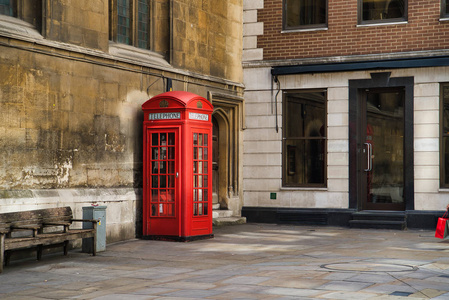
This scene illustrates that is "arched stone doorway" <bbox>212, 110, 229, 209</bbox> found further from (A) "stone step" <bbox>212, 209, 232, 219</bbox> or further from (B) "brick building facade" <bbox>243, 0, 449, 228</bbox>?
(B) "brick building facade" <bbox>243, 0, 449, 228</bbox>

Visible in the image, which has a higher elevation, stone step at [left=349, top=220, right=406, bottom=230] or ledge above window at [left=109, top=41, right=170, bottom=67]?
ledge above window at [left=109, top=41, right=170, bottom=67]

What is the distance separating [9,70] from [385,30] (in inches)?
371

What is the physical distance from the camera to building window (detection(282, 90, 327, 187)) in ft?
54.9

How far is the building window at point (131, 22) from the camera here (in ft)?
44.6

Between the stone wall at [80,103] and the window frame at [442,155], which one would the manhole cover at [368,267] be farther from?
the window frame at [442,155]

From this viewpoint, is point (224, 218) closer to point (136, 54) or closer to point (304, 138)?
point (304, 138)

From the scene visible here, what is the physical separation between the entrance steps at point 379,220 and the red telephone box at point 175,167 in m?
4.39

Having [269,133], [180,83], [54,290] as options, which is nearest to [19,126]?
[54,290]

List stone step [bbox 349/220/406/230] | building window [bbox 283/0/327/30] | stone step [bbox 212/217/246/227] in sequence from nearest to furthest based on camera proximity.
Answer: stone step [bbox 349/220/406/230], stone step [bbox 212/217/246/227], building window [bbox 283/0/327/30]

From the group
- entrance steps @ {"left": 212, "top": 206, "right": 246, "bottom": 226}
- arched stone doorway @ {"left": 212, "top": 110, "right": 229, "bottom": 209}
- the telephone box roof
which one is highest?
the telephone box roof

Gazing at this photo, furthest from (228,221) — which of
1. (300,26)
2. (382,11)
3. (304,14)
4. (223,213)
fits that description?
(382,11)

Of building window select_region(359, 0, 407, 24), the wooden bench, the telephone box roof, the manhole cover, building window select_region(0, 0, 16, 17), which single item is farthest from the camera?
building window select_region(359, 0, 407, 24)

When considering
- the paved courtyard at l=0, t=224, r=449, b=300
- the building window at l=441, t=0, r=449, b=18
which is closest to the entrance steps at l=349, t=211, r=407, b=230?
the paved courtyard at l=0, t=224, r=449, b=300

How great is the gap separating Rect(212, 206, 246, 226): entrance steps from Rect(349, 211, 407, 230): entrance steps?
110 inches
